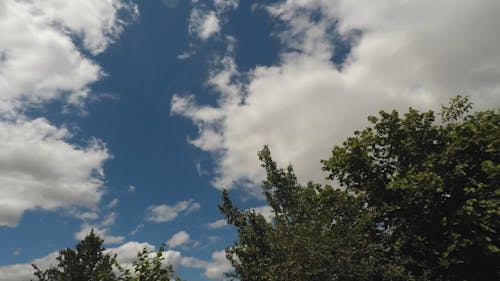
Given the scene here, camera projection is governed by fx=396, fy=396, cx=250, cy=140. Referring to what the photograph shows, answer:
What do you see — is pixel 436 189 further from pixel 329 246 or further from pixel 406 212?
pixel 329 246

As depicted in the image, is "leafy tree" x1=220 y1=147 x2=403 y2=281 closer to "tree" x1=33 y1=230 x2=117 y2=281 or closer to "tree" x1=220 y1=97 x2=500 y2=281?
"tree" x1=220 y1=97 x2=500 y2=281

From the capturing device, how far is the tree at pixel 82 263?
1802 inches

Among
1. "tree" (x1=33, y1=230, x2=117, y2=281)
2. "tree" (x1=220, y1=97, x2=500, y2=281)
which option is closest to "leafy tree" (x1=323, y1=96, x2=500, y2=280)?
"tree" (x1=220, y1=97, x2=500, y2=281)

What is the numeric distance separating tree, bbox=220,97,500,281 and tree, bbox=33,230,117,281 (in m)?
25.4

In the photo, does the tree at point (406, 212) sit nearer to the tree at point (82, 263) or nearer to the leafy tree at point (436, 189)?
the leafy tree at point (436, 189)

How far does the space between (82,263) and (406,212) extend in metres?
38.5

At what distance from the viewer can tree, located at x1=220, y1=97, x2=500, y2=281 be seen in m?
18.9

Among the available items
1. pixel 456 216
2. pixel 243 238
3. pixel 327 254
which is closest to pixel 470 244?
pixel 456 216

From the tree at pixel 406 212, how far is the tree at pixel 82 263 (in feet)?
83.4

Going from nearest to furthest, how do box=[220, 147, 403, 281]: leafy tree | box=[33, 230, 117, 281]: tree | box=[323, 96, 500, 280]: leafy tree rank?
1. box=[220, 147, 403, 281]: leafy tree
2. box=[323, 96, 500, 280]: leafy tree
3. box=[33, 230, 117, 281]: tree

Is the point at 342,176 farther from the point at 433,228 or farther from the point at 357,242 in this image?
the point at 357,242

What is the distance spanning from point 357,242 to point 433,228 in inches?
329

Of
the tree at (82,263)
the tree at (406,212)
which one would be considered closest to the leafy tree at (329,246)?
the tree at (406,212)

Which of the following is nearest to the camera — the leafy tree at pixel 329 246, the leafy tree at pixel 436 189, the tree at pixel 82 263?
the leafy tree at pixel 329 246
